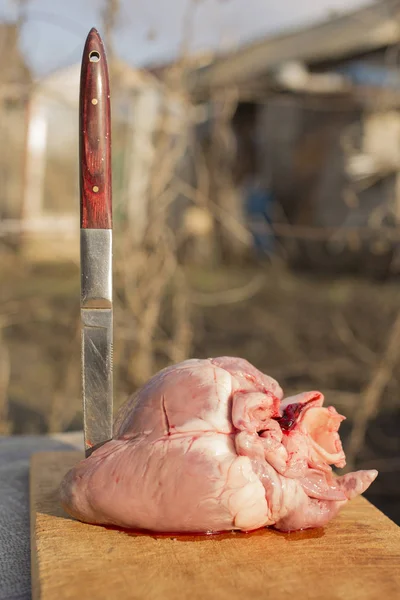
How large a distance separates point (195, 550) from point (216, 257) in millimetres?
13915

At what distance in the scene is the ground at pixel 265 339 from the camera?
5.70 metres

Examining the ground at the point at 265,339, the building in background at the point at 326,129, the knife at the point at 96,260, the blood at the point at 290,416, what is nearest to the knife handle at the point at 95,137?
the knife at the point at 96,260

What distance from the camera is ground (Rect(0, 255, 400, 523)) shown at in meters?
5.70

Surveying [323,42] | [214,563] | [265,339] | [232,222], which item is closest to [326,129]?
[323,42]

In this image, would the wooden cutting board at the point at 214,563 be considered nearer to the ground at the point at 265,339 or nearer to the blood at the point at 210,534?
the blood at the point at 210,534

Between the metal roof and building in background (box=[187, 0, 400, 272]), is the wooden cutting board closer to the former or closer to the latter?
building in background (box=[187, 0, 400, 272])

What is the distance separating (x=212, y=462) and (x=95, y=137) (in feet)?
3.03

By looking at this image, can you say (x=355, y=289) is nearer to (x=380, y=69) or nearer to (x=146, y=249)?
(x=380, y=69)

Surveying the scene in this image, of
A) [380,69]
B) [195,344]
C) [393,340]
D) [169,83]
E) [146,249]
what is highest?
[380,69]

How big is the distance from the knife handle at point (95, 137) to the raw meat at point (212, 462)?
496mm

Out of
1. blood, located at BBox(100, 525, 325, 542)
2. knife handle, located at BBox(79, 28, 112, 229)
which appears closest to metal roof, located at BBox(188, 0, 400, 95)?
knife handle, located at BBox(79, 28, 112, 229)

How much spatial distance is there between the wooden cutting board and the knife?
30 cm

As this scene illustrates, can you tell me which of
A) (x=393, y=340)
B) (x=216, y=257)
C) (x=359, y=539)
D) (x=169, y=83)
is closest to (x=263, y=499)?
(x=359, y=539)

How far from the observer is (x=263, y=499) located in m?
1.91
